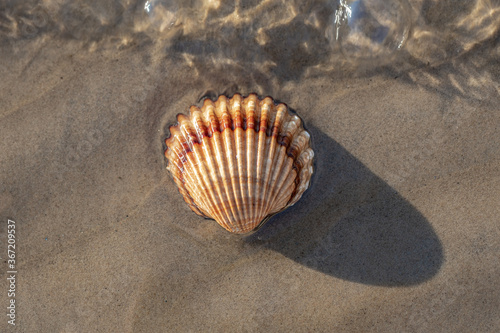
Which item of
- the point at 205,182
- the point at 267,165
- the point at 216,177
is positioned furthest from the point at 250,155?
the point at 205,182

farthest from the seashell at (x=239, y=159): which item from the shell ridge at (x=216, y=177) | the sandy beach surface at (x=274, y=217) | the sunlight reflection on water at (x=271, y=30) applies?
the sunlight reflection on water at (x=271, y=30)

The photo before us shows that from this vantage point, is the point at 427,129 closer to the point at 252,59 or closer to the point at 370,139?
the point at 370,139

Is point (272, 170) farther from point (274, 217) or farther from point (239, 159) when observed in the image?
point (274, 217)

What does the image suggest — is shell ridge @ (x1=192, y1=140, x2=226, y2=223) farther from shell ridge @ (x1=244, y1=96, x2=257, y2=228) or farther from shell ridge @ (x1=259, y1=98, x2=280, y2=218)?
shell ridge @ (x1=259, y1=98, x2=280, y2=218)

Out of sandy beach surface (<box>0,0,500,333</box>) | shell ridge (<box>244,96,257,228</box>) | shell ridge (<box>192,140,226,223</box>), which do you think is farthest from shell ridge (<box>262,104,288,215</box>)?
→ sandy beach surface (<box>0,0,500,333</box>)

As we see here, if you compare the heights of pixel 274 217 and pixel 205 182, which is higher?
pixel 205 182
